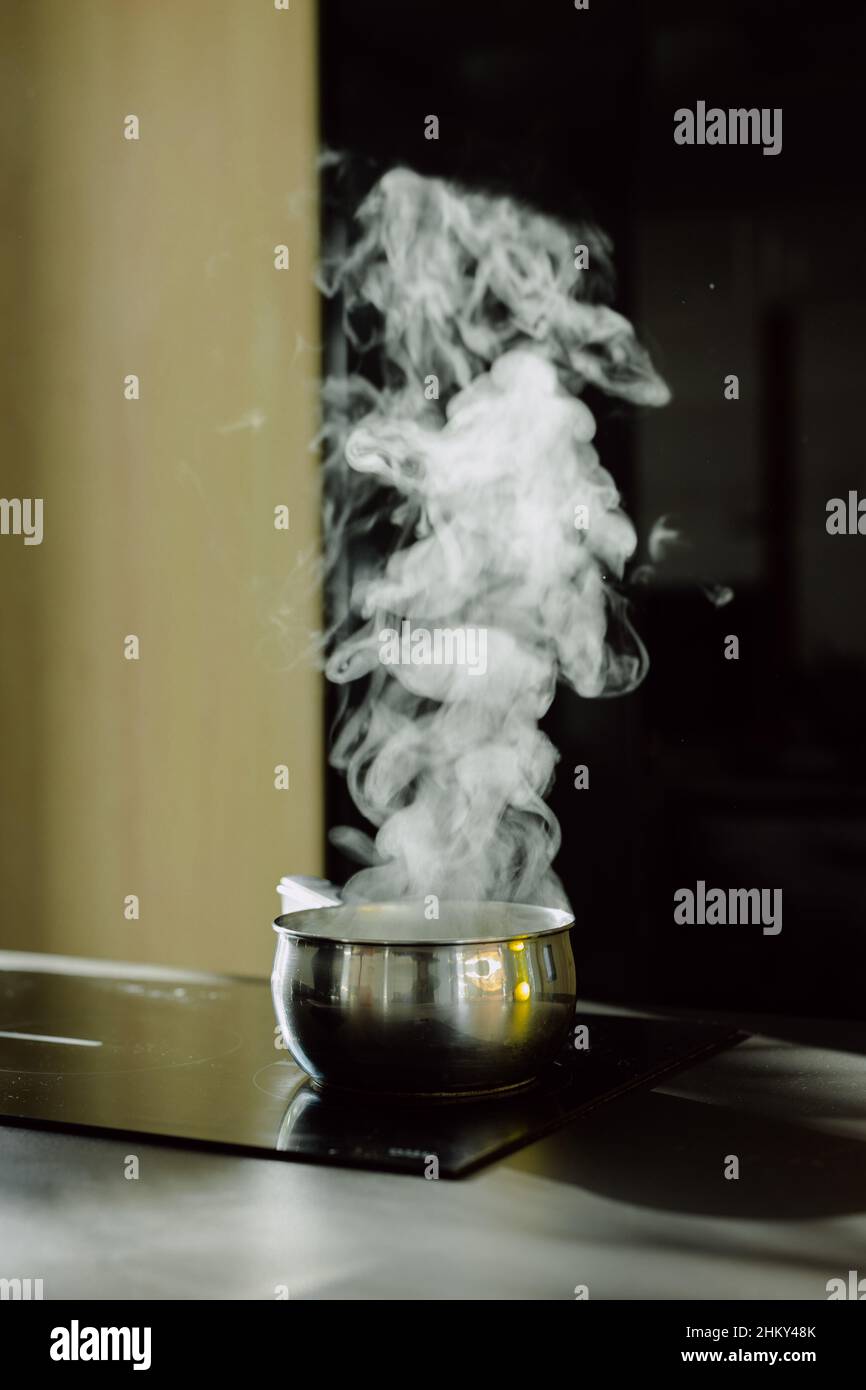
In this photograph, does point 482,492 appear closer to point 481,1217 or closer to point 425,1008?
point 425,1008

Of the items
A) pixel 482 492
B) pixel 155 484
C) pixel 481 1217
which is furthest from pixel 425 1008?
pixel 155 484

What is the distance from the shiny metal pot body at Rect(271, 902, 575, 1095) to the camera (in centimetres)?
105

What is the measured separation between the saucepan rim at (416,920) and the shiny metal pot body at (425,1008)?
117mm

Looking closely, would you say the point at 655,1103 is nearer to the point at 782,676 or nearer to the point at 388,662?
the point at 782,676

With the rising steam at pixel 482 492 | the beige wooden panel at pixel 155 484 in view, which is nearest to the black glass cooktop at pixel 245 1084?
the rising steam at pixel 482 492

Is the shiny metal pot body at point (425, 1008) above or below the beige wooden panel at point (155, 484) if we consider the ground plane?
below

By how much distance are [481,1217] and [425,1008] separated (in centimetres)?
19

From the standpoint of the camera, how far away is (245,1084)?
1187mm

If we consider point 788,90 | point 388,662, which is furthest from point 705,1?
point 388,662

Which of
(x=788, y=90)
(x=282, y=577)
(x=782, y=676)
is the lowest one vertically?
(x=782, y=676)

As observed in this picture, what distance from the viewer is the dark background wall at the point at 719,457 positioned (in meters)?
1.81

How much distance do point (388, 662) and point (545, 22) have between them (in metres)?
0.92

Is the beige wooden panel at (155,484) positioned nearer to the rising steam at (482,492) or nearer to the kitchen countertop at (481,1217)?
the rising steam at (482,492)

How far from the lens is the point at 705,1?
186 centimetres
